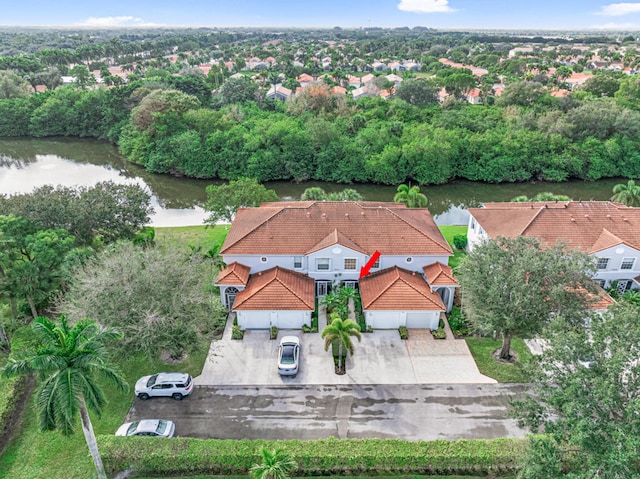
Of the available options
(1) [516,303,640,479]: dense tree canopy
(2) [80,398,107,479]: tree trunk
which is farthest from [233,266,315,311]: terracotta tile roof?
(1) [516,303,640,479]: dense tree canopy

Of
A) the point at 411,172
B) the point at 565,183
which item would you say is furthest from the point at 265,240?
the point at 565,183

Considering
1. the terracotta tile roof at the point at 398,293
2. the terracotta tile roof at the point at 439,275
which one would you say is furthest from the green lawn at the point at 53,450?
the terracotta tile roof at the point at 439,275

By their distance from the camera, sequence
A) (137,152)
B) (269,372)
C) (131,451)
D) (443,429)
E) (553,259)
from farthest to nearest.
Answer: (137,152)
(269,372)
(553,259)
(443,429)
(131,451)

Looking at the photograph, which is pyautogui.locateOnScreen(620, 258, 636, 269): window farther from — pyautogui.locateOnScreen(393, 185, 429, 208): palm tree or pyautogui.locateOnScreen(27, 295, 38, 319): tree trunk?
pyautogui.locateOnScreen(27, 295, 38, 319): tree trunk

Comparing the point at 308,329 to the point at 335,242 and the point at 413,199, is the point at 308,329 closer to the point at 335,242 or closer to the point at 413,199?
the point at 335,242

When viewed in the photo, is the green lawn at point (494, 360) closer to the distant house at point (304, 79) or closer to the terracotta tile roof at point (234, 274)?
the terracotta tile roof at point (234, 274)

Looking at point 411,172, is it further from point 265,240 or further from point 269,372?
point 269,372
